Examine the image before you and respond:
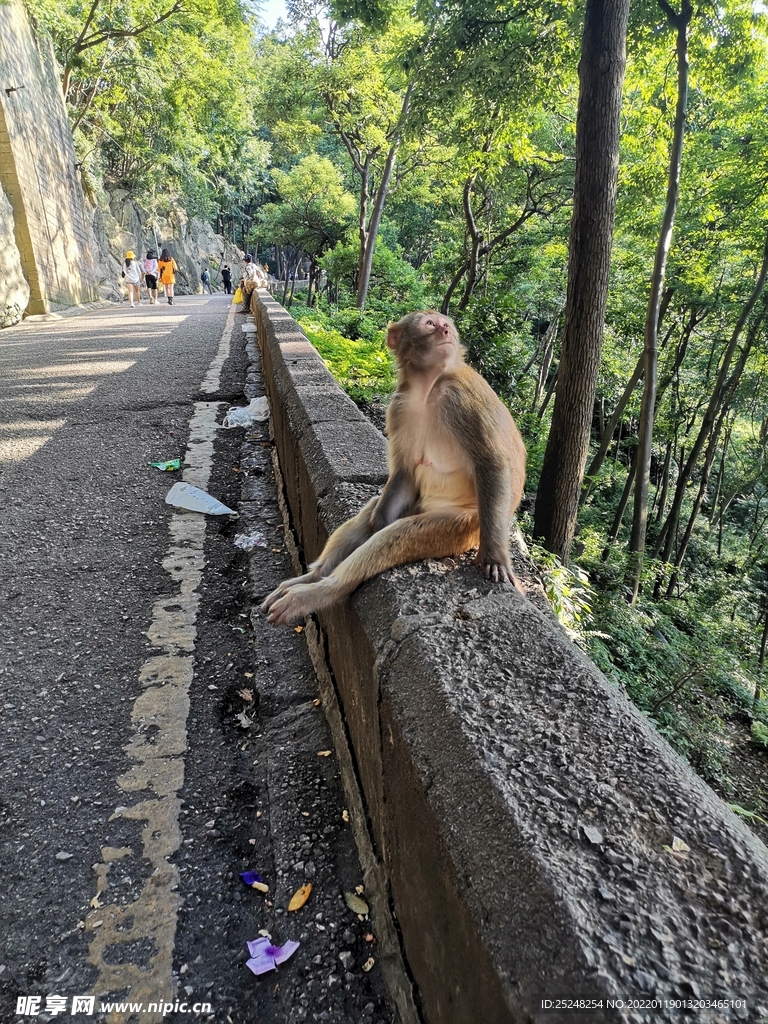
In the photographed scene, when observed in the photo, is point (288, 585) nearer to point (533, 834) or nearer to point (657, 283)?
point (533, 834)

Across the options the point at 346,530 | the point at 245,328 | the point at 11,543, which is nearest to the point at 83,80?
the point at 245,328

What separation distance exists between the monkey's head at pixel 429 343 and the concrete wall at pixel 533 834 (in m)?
1.05

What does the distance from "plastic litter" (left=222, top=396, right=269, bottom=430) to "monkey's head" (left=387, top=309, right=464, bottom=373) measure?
360 cm

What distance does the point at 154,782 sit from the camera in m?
2.02

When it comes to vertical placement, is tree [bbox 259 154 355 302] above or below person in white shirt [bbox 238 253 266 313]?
above

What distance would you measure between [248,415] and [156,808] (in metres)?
4.59

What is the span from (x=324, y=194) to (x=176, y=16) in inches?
353

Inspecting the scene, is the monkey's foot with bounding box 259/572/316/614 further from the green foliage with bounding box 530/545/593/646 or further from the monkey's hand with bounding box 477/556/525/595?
the green foliage with bounding box 530/545/593/646

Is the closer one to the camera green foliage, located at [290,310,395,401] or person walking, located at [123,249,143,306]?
green foliage, located at [290,310,395,401]

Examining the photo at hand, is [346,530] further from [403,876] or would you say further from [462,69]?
[462,69]

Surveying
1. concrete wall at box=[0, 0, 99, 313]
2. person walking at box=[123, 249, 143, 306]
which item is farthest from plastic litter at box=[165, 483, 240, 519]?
person walking at box=[123, 249, 143, 306]

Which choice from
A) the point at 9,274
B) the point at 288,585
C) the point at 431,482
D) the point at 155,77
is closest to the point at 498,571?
the point at 431,482

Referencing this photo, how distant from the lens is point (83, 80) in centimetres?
2053

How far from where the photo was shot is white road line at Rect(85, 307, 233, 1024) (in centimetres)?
150
